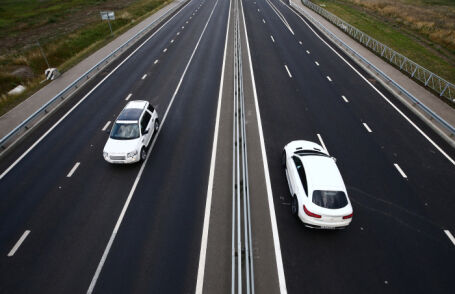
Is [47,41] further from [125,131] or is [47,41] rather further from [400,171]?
[400,171]

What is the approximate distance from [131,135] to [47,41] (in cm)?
3523

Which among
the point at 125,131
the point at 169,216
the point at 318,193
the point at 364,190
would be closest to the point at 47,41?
the point at 125,131

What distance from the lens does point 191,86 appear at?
723 inches

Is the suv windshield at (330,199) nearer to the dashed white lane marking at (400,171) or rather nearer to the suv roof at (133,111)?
the dashed white lane marking at (400,171)

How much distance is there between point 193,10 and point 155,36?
19.8 m

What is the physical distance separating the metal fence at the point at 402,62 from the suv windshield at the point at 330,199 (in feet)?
43.2

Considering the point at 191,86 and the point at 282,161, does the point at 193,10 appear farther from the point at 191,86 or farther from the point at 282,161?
the point at 282,161

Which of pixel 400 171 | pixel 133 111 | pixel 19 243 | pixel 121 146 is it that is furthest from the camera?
pixel 133 111

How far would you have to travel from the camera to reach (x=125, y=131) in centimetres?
1170

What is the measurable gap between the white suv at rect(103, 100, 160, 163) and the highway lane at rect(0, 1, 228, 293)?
0.76m

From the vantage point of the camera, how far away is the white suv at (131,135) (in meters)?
10.9

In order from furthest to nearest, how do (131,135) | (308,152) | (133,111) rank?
(133,111) → (131,135) → (308,152)

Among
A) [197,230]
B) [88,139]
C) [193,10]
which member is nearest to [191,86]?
[88,139]

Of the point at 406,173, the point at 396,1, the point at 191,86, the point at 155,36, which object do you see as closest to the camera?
the point at 406,173
